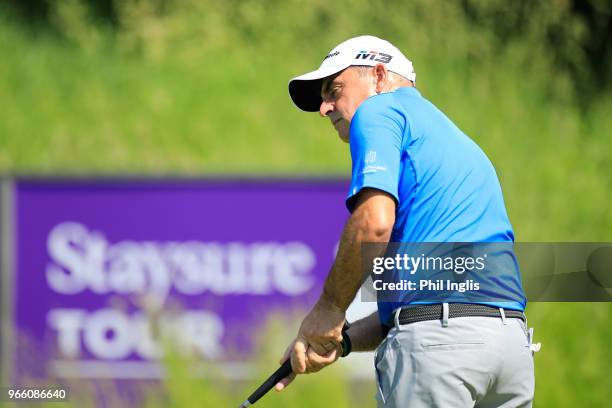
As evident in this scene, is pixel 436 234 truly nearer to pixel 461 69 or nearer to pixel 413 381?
pixel 413 381

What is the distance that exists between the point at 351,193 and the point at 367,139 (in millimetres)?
→ 180

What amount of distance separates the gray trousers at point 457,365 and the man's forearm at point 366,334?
14.2 inches

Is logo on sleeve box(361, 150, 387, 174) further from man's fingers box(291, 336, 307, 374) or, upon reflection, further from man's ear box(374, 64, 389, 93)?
man's fingers box(291, 336, 307, 374)

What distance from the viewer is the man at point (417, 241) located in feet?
11.1

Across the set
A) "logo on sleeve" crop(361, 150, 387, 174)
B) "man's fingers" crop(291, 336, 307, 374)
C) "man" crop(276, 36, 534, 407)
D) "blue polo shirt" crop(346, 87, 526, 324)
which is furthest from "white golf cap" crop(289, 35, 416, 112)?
"man's fingers" crop(291, 336, 307, 374)

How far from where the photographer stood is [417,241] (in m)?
3.51

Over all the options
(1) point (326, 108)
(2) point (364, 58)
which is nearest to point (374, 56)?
(2) point (364, 58)

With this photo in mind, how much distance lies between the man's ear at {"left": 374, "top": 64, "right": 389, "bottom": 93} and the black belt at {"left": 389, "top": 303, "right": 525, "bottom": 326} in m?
0.81

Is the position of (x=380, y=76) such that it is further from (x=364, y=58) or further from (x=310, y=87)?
(x=310, y=87)

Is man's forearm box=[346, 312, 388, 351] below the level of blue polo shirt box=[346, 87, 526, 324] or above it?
below

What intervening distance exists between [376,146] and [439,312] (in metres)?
0.57

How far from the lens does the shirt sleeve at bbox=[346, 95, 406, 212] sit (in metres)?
3.38

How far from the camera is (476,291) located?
11.5 feet

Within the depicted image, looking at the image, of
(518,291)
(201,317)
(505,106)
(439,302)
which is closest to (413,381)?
(439,302)
